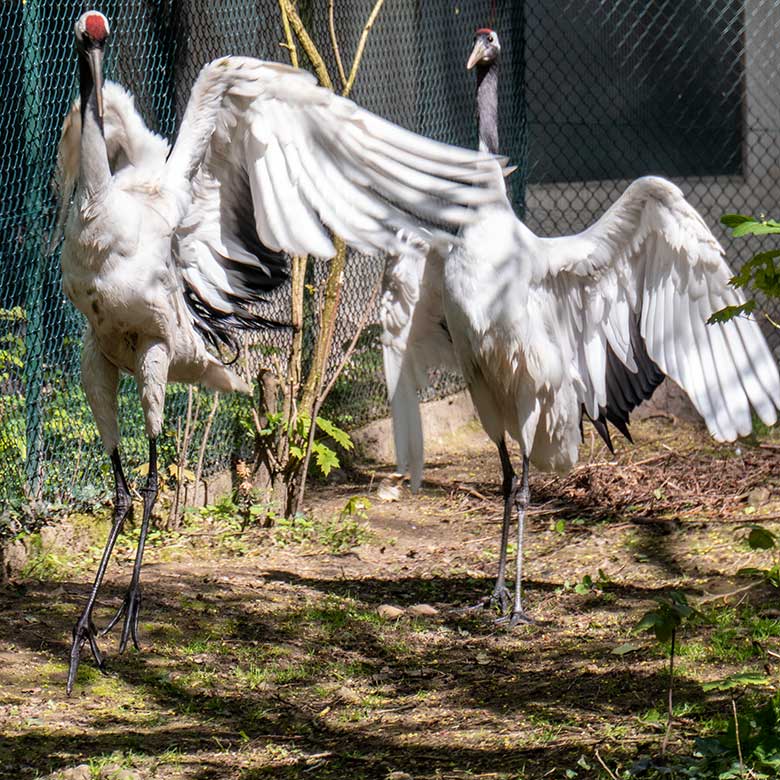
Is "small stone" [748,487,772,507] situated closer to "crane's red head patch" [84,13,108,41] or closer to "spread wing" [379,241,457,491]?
"spread wing" [379,241,457,491]

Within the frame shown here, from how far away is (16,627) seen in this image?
5172mm

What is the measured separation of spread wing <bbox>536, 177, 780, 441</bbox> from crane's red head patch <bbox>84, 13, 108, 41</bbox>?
1.98 metres

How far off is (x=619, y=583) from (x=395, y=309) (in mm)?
1598

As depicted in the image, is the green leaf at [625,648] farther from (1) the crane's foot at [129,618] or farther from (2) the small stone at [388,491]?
(2) the small stone at [388,491]

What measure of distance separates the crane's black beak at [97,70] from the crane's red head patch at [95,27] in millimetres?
49

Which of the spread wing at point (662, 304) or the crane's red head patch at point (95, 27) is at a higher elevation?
the crane's red head patch at point (95, 27)

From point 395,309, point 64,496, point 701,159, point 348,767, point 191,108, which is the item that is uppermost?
point 701,159

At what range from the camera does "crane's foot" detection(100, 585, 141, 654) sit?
5.01 meters

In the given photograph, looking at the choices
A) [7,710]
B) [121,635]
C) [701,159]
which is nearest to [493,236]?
[121,635]

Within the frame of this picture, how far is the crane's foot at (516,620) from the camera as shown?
18.2 ft

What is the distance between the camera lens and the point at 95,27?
4832 mm

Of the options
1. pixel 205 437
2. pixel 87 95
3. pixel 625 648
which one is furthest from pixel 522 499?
pixel 87 95

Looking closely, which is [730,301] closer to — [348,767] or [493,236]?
[493,236]

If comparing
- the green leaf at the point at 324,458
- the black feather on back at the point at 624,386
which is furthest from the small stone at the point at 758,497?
the green leaf at the point at 324,458
